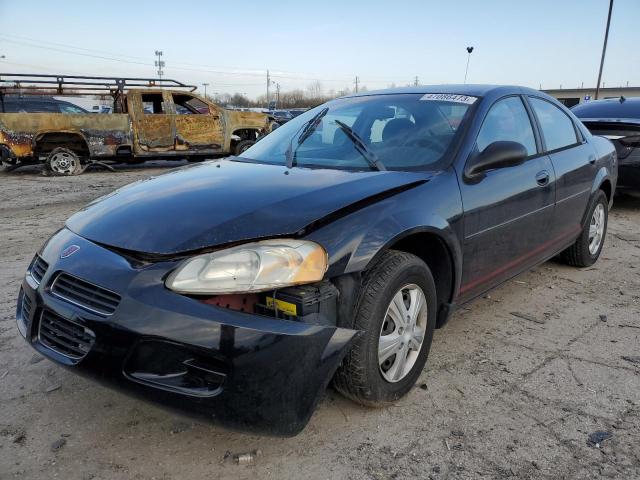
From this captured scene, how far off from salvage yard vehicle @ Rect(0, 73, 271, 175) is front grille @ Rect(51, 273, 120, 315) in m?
9.86

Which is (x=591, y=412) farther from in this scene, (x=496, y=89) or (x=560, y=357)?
(x=496, y=89)

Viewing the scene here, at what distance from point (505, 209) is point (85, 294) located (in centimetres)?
233

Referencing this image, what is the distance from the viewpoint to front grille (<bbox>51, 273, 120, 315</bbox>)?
2000 millimetres

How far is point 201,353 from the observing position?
188cm

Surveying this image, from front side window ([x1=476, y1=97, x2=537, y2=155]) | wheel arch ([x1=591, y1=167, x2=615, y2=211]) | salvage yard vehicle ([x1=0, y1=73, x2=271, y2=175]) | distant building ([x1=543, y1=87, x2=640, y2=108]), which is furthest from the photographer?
distant building ([x1=543, y1=87, x2=640, y2=108])

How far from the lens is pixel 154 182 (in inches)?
118

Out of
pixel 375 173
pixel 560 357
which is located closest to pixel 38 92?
pixel 375 173

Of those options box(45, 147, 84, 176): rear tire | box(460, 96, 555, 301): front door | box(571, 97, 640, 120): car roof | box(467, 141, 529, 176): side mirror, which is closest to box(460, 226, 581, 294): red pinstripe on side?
box(460, 96, 555, 301): front door

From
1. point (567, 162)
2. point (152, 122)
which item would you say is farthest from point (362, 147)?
point (152, 122)

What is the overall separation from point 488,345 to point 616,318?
1.14 metres

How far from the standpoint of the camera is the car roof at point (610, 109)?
7.55 meters

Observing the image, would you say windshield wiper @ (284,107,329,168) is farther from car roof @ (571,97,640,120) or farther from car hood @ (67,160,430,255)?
car roof @ (571,97,640,120)

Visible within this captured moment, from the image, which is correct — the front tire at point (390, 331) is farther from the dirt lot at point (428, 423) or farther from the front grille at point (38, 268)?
the front grille at point (38, 268)

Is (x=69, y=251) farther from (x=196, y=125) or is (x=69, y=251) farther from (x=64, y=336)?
(x=196, y=125)
